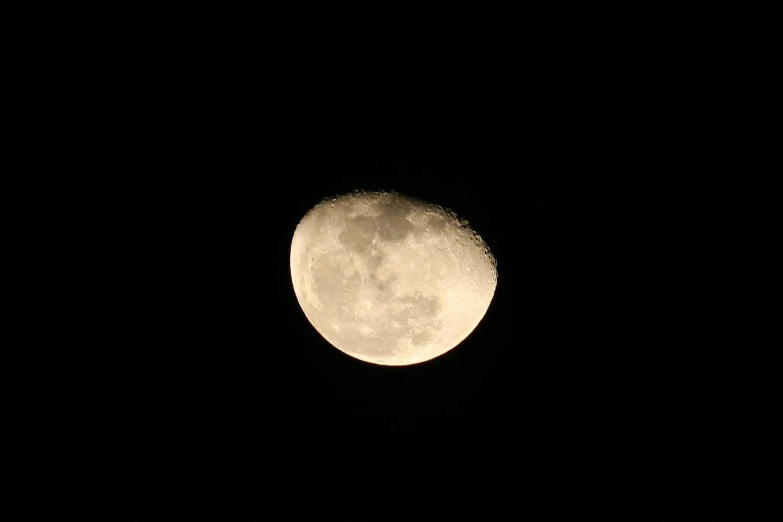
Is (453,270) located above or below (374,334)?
above

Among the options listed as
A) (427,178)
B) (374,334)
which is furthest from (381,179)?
(374,334)

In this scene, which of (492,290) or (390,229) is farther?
(492,290)

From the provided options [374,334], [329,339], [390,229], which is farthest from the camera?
[329,339]

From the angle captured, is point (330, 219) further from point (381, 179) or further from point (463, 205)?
point (463, 205)

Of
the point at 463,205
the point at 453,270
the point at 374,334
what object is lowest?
the point at 374,334

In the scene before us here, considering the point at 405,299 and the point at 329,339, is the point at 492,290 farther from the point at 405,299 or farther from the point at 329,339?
the point at 329,339

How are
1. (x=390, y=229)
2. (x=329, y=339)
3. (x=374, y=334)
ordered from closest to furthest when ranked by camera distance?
(x=390, y=229) < (x=374, y=334) < (x=329, y=339)

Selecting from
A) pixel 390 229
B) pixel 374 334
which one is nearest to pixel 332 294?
pixel 374 334
